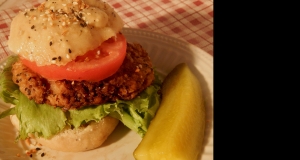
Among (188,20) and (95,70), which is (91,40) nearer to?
(95,70)

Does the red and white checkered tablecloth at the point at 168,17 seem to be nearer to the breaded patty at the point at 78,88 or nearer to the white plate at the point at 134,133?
the white plate at the point at 134,133

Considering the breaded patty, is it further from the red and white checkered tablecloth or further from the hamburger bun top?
the red and white checkered tablecloth

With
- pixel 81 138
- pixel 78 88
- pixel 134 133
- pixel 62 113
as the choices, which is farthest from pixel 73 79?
pixel 134 133

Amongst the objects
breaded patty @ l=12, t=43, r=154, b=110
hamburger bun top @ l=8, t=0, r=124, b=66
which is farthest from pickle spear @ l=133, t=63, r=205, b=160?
hamburger bun top @ l=8, t=0, r=124, b=66

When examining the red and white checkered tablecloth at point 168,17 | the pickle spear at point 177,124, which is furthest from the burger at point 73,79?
the red and white checkered tablecloth at point 168,17

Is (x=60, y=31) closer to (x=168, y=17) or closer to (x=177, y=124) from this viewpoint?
(x=177, y=124)

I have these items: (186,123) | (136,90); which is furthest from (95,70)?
(186,123)
